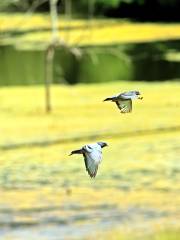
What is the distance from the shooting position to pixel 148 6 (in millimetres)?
47250

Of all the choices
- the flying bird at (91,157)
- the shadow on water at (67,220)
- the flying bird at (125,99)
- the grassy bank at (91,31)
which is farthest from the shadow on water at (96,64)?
the flying bird at (91,157)

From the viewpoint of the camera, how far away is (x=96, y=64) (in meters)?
28.7

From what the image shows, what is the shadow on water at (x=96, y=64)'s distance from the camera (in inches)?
983

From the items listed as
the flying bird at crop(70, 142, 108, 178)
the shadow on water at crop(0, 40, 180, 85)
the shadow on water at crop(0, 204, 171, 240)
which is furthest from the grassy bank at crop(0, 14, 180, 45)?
the flying bird at crop(70, 142, 108, 178)

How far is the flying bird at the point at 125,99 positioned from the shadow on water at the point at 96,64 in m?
21.1

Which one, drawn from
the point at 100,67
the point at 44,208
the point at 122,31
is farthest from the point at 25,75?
the point at 44,208

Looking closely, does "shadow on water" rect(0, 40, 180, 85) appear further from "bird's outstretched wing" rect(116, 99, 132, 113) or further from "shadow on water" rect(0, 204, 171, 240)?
"bird's outstretched wing" rect(116, 99, 132, 113)

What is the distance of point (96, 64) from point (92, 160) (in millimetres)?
27196

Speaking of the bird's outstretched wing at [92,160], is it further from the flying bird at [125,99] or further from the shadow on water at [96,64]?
the shadow on water at [96,64]

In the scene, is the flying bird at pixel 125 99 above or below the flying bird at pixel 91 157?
above

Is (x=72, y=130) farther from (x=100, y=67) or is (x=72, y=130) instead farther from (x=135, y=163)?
(x=100, y=67)

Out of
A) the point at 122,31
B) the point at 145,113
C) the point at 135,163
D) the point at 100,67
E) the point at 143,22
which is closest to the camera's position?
the point at 135,163

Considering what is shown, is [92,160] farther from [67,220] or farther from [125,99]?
[67,220]

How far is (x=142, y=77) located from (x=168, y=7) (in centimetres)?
2112
